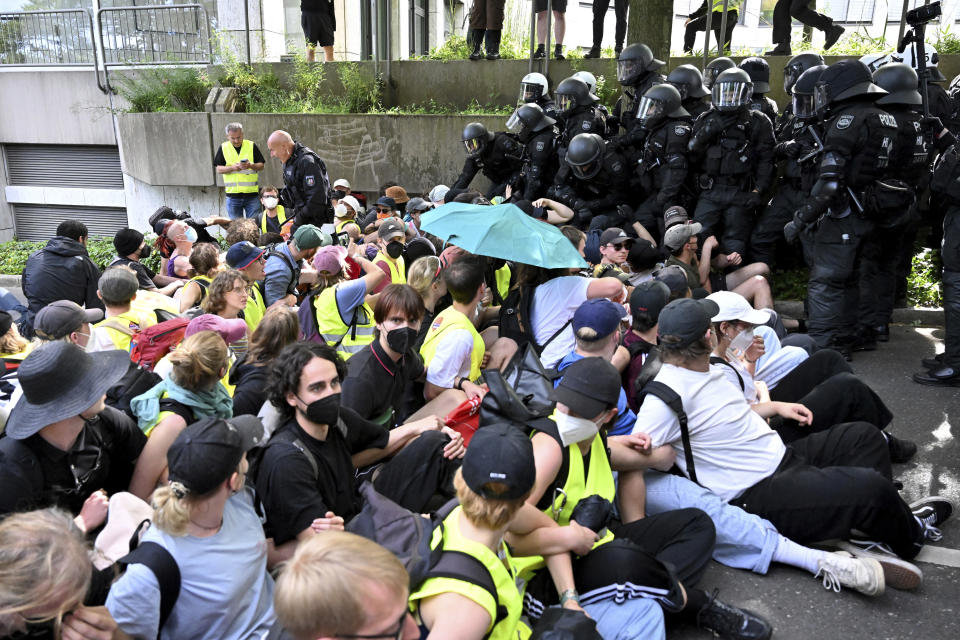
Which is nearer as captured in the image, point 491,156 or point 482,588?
point 482,588

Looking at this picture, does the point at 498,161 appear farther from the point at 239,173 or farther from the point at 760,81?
the point at 239,173

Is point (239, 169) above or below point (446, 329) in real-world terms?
above

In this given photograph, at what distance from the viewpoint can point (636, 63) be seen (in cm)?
772

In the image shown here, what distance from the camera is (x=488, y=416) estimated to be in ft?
9.39

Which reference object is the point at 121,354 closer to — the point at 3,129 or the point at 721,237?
the point at 721,237

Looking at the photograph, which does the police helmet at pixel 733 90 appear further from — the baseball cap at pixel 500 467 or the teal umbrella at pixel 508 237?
the baseball cap at pixel 500 467

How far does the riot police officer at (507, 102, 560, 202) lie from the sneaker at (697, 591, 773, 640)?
5573 mm

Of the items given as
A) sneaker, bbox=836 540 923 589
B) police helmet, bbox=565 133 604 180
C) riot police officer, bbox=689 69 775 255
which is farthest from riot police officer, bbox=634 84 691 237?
sneaker, bbox=836 540 923 589

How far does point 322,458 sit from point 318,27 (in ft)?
35.2

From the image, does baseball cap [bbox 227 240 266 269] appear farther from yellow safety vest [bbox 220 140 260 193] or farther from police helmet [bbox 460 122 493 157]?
yellow safety vest [bbox 220 140 260 193]

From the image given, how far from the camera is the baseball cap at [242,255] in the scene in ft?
15.9

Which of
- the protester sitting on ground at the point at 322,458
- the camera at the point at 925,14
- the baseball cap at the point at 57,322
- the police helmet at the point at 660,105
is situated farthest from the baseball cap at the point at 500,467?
the camera at the point at 925,14

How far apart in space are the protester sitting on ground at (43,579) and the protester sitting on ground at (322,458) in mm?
809

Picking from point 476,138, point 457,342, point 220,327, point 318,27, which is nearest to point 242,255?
point 220,327
